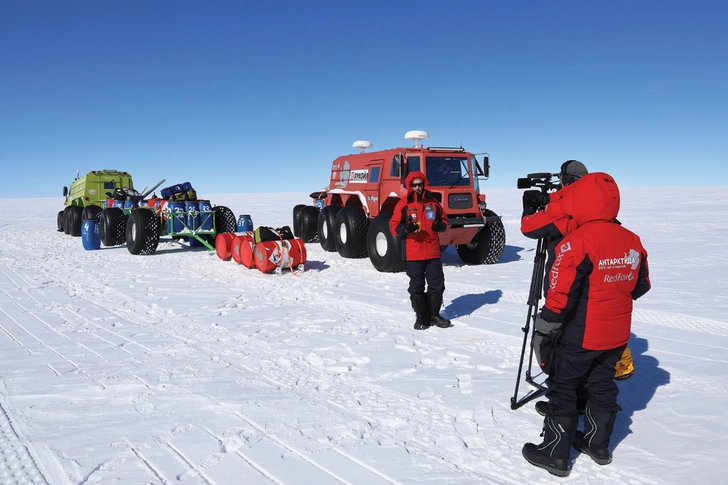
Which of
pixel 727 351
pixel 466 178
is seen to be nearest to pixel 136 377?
pixel 727 351

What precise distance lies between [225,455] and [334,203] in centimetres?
920

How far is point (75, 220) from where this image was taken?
1566 centimetres

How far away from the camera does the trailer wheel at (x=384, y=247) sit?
27.9ft

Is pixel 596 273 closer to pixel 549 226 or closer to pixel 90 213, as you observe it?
pixel 549 226

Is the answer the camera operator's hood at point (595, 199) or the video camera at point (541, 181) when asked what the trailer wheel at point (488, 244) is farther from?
the camera operator's hood at point (595, 199)

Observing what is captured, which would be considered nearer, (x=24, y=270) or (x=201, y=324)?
(x=201, y=324)

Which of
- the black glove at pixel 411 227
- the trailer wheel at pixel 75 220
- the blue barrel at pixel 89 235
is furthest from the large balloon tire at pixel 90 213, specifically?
the black glove at pixel 411 227

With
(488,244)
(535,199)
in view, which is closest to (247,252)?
(488,244)

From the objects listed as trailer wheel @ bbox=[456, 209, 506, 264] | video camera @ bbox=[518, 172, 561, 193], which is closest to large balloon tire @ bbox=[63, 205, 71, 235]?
trailer wheel @ bbox=[456, 209, 506, 264]

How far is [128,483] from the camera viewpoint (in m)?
2.60

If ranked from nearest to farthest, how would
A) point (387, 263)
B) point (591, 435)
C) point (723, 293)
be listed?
point (591, 435) < point (723, 293) < point (387, 263)

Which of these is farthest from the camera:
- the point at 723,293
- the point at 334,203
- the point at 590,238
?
the point at 334,203

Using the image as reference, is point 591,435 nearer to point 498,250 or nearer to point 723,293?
point 723,293

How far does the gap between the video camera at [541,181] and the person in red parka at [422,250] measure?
164 centimetres
